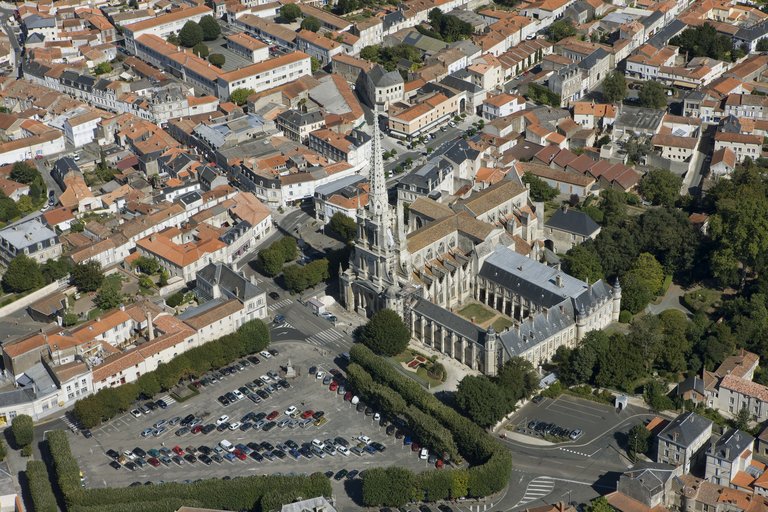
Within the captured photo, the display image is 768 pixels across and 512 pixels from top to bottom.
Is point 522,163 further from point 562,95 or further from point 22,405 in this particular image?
point 22,405

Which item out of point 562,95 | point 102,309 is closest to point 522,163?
point 562,95

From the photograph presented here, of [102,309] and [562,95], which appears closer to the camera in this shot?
[102,309]

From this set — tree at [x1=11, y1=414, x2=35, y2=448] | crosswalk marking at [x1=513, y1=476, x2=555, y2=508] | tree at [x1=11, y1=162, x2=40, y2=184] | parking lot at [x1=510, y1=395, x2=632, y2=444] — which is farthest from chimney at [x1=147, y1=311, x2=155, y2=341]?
tree at [x1=11, y1=162, x2=40, y2=184]

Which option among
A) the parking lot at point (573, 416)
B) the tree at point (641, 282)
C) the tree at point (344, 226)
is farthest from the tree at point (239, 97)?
the parking lot at point (573, 416)

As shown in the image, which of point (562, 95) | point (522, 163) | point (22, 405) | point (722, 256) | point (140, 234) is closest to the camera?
point (22, 405)

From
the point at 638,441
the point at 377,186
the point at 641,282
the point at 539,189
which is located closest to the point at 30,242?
the point at 377,186

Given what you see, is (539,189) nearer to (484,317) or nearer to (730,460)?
(484,317)
